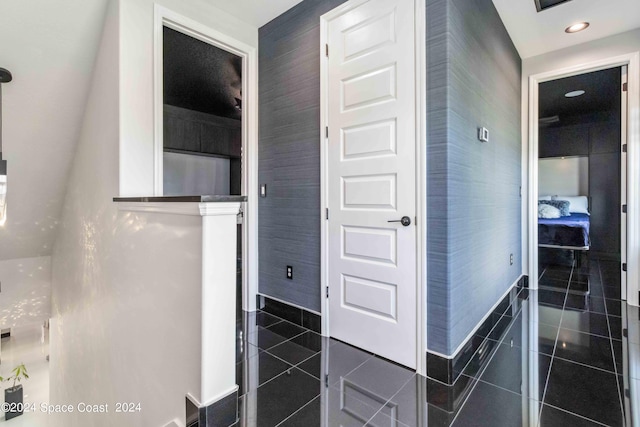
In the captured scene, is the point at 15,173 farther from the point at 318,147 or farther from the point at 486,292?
the point at 486,292

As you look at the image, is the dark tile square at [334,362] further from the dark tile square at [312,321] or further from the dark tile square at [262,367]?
the dark tile square at [312,321]

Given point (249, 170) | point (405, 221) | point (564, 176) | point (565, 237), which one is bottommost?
point (565, 237)

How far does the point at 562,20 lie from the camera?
278 centimetres

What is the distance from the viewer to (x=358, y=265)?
2.18 m

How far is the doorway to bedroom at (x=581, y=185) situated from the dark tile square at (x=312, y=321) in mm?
2874

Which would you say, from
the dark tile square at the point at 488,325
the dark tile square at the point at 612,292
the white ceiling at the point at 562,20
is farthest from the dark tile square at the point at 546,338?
the white ceiling at the point at 562,20

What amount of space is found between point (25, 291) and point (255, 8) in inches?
164

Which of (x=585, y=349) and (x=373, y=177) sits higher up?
(x=373, y=177)

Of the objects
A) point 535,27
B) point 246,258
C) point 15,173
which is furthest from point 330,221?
point 15,173

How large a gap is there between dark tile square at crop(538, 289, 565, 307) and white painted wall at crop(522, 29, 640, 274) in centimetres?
28

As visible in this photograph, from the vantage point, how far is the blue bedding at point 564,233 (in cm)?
448

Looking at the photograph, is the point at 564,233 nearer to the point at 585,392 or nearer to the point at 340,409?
the point at 585,392

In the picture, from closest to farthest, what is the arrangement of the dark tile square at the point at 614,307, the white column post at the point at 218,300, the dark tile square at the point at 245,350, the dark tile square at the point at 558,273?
the white column post at the point at 218,300 → the dark tile square at the point at 245,350 → the dark tile square at the point at 614,307 → the dark tile square at the point at 558,273

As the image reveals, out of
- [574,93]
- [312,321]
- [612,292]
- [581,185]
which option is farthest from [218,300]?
[581,185]
